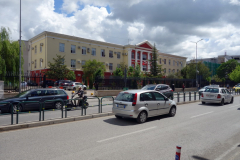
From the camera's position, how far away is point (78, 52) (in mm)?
46000

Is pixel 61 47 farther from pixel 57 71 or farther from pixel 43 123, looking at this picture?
pixel 43 123

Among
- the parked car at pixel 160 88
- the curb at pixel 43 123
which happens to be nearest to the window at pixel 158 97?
the curb at pixel 43 123

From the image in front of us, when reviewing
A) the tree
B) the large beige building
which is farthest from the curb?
the large beige building

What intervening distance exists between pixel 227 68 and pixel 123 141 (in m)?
86.4

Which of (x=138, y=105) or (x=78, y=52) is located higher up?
(x=78, y=52)

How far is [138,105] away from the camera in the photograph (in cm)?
926

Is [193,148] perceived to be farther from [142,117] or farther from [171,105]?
[171,105]

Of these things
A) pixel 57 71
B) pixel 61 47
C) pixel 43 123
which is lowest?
pixel 43 123

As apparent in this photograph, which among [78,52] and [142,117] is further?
[78,52]

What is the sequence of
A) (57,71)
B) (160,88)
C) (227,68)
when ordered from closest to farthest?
(160,88), (57,71), (227,68)

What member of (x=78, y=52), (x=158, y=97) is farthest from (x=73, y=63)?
(x=158, y=97)

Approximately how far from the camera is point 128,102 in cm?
932

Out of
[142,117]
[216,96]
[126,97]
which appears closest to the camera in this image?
[142,117]

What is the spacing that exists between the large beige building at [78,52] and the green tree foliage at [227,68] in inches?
1584
